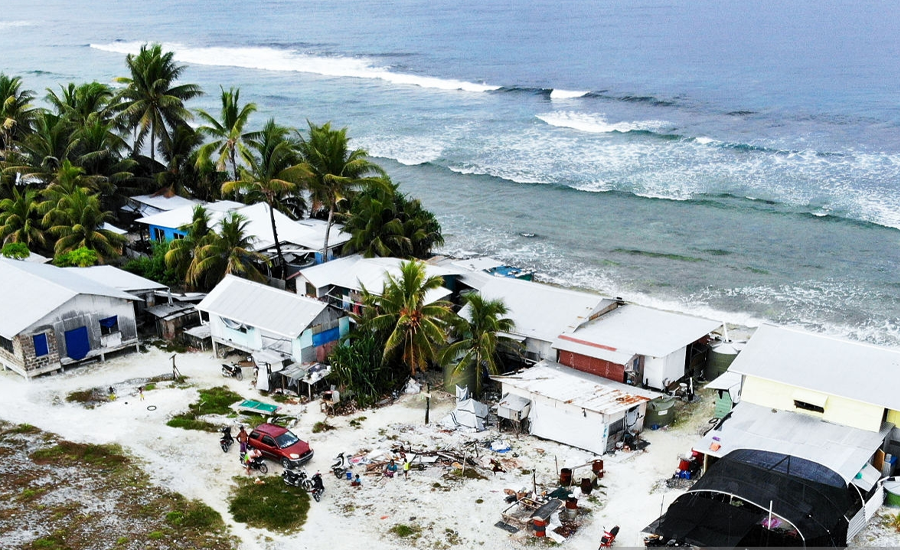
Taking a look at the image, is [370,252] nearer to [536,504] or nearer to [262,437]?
[262,437]

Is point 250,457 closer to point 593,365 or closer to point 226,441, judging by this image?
point 226,441

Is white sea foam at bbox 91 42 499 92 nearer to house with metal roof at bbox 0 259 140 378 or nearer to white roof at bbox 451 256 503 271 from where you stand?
white roof at bbox 451 256 503 271

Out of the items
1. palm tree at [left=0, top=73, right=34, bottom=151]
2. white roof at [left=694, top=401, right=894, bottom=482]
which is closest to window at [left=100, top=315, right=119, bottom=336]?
white roof at [left=694, top=401, right=894, bottom=482]

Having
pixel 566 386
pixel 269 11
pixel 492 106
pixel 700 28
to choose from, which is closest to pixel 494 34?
pixel 700 28

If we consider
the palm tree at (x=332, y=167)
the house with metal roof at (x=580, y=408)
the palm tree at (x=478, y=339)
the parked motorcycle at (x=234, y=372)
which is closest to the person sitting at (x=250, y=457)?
the parked motorcycle at (x=234, y=372)

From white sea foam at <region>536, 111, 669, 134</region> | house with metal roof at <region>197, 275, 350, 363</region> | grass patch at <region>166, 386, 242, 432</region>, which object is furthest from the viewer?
white sea foam at <region>536, 111, 669, 134</region>
